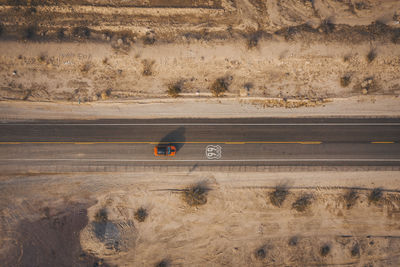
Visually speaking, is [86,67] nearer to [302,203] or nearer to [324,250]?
[302,203]

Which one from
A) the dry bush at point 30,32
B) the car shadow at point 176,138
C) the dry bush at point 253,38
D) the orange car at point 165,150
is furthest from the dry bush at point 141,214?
the dry bush at point 30,32

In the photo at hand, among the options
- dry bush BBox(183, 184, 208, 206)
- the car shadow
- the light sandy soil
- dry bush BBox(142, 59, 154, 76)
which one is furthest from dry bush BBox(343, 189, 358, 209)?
dry bush BBox(142, 59, 154, 76)

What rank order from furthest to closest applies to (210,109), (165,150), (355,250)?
(210,109), (355,250), (165,150)

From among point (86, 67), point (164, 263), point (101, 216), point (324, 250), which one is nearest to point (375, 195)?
point (324, 250)

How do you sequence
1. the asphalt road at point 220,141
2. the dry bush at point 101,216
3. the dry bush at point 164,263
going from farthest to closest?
1. the asphalt road at point 220,141
2. the dry bush at point 164,263
3. the dry bush at point 101,216

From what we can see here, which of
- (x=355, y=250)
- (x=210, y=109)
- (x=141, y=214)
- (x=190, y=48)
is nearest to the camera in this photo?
(x=190, y=48)

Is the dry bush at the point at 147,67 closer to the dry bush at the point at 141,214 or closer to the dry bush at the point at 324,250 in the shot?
the dry bush at the point at 141,214
